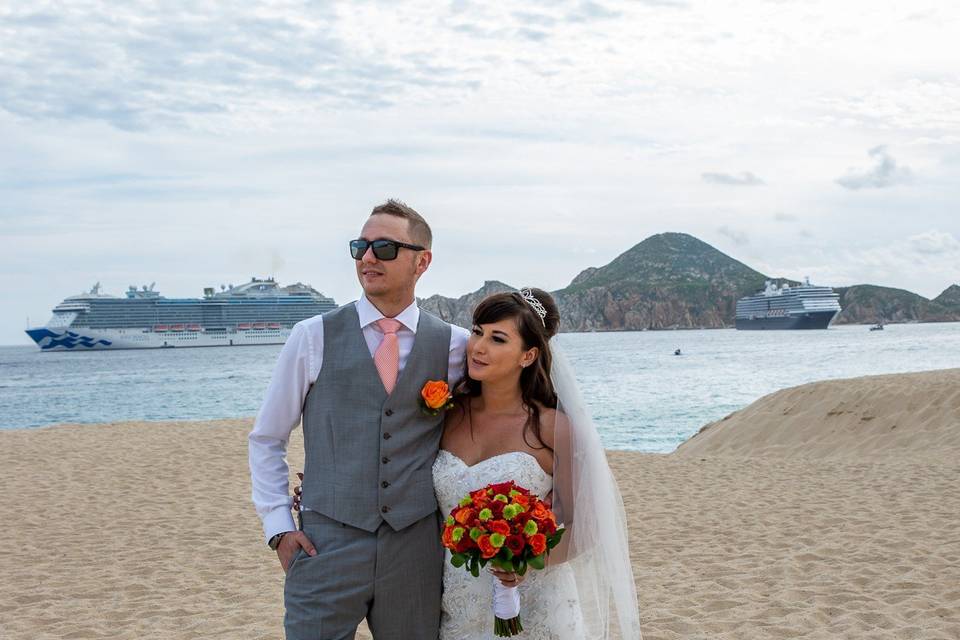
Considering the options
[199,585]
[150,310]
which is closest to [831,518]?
[199,585]

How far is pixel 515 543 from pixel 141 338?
299ft

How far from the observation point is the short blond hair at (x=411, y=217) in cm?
265

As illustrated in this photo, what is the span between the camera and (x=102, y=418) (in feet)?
99.1

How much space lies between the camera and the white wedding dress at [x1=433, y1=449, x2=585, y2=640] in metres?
2.66

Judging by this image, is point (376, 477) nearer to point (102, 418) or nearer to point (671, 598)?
point (671, 598)

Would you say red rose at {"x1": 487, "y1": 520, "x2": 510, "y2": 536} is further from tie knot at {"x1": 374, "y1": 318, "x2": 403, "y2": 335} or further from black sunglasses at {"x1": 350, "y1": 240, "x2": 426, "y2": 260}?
black sunglasses at {"x1": 350, "y1": 240, "x2": 426, "y2": 260}

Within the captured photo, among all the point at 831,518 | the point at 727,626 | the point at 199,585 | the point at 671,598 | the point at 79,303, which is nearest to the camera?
the point at 727,626

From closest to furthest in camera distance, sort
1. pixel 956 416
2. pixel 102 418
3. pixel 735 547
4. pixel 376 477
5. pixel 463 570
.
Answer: pixel 376 477 → pixel 463 570 → pixel 735 547 → pixel 956 416 → pixel 102 418

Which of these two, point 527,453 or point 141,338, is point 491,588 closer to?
point 527,453

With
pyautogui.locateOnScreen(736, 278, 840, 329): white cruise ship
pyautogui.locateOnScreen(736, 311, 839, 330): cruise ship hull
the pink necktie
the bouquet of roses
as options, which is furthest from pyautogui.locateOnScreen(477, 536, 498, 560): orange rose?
pyautogui.locateOnScreen(736, 311, 839, 330): cruise ship hull

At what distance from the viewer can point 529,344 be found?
2.87m

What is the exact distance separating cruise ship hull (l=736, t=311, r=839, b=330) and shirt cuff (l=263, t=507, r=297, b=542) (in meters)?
102

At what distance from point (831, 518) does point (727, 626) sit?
3.52m

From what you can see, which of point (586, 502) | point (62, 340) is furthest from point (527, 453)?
point (62, 340)
